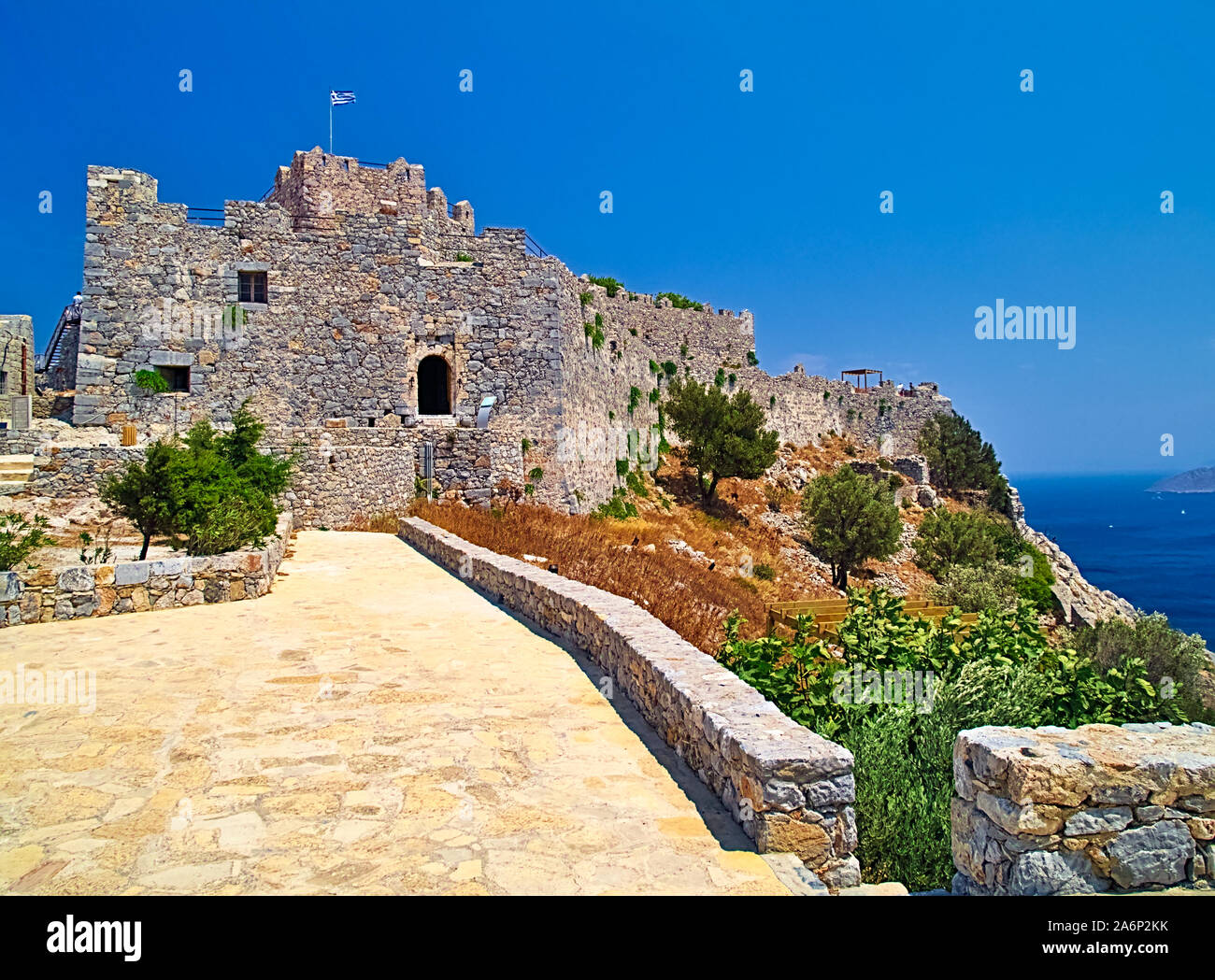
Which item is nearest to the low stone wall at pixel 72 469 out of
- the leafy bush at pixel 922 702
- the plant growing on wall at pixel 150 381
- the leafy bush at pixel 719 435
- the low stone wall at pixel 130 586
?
the plant growing on wall at pixel 150 381

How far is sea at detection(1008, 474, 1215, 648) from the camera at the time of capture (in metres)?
60.7

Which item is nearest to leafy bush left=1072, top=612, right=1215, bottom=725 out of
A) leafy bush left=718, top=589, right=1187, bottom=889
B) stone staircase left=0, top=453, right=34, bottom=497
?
leafy bush left=718, top=589, right=1187, bottom=889

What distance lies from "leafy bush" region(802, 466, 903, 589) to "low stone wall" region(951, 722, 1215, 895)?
2469cm

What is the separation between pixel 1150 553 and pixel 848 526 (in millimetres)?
86621

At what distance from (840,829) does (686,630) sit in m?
3.67

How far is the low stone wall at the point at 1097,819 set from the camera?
3.21m

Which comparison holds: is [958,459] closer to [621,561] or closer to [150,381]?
[621,561]

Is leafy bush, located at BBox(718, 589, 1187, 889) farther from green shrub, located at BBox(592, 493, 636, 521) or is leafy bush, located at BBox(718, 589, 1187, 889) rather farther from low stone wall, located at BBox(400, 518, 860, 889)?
green shrub, located at BBox(592, 493, 636, 521)

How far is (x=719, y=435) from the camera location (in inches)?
1166

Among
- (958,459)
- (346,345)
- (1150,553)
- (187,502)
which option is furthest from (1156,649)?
(1150,553)

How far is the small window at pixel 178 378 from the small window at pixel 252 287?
2.25 m

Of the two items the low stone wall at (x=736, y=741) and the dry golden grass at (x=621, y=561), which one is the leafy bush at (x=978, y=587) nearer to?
the dry golden grass at (x=621, y=561)

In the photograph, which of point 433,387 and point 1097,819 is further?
point 433,387
